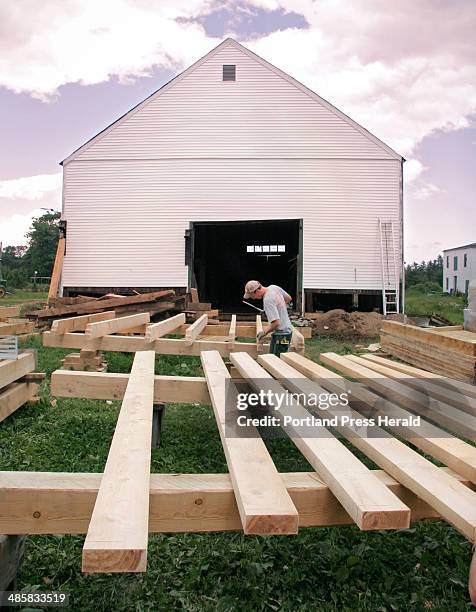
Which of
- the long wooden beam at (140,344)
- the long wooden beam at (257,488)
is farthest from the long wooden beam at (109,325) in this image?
the long wooden beam at (257,488)

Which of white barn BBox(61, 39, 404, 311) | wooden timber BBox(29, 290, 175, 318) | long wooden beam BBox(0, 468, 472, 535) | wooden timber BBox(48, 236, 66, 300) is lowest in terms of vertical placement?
long wooden beam BBox(0, 468, 472, 535)

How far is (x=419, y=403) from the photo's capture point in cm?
348

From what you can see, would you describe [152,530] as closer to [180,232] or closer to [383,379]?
[383,379]

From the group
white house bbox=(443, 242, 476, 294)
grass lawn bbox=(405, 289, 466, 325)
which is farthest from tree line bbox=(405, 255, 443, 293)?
grass lawn bbox=(405, 289, 466, 325)

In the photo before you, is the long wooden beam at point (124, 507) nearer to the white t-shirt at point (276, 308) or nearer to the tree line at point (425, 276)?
the white t-shirt at point (276, 308)

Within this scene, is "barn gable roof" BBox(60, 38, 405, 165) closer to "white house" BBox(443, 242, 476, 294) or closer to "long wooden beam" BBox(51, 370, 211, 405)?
"long wooden beam" BBox(51, 370, 211, 405)

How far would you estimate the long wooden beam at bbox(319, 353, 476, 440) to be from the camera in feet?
9.86

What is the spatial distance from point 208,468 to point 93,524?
269 cm

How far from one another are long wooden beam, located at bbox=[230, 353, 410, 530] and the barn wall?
15543mm

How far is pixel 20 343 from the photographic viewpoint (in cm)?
1114

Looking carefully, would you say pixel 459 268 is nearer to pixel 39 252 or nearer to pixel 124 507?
pixel 39 252

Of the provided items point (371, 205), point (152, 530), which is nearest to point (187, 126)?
point (371, 205)

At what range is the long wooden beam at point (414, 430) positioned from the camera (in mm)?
2344

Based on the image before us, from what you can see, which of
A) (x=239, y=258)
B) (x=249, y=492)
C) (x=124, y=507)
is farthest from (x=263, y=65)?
(x=124, y=507)
